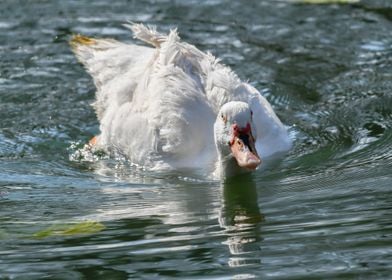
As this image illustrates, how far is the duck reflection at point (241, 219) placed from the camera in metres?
5.75

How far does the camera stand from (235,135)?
7.42m

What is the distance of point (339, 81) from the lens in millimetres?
10172

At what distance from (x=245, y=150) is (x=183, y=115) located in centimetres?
105

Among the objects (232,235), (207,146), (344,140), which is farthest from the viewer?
(344,140)

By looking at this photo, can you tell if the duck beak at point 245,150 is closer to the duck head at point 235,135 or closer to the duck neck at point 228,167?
the duck head at point 235,135

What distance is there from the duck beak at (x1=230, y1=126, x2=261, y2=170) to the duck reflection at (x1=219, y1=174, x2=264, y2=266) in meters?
0.29

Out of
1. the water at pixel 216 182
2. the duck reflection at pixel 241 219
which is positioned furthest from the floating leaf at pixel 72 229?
the duck reflection at pixel 241 219

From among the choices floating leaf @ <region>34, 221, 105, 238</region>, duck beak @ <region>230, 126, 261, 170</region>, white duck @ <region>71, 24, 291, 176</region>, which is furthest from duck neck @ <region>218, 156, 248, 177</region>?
floating leaf @ <region>34, 221, 105, 238</region>

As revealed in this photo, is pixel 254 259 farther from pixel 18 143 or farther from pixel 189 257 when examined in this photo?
pixel 18 143

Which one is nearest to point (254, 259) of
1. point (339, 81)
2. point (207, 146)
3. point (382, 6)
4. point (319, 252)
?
point (319, 252)

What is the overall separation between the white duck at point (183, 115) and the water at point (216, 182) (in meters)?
0.17

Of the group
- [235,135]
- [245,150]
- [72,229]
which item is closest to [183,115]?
[235,135]

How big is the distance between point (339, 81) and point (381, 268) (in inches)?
196

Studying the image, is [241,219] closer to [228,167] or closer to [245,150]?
[245,150]
